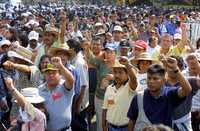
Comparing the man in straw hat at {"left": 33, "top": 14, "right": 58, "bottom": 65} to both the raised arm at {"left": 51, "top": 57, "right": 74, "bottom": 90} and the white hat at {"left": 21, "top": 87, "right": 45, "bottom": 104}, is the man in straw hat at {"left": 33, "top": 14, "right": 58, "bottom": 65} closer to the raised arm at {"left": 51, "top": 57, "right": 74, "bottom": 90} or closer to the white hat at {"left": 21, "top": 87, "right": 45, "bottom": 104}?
the raised arm at {"left": 51, "top": 57, "right": 74, "bottom": 90}

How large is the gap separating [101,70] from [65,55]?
1.53m

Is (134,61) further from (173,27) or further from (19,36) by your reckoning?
(173,27)

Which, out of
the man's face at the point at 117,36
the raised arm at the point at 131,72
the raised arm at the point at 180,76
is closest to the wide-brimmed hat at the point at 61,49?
the raised arm at the point at 131,72

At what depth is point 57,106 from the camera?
581 cm

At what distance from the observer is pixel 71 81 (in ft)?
18.9

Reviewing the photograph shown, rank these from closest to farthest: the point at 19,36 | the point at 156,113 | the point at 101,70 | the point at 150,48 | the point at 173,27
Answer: the point at 156,113 → the point at 101,70 → the point at 150,48 → the point at 19,36 → the point at 173,27

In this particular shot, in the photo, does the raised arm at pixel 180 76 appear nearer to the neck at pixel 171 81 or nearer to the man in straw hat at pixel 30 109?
the neck at pixel 171 81

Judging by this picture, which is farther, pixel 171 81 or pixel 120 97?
pixel 120 97

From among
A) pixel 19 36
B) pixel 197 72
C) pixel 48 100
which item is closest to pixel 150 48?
pixel 19 36

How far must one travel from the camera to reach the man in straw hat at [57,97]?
5793mm

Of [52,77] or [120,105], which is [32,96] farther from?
[120,105]

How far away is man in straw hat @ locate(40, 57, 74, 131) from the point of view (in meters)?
5.79

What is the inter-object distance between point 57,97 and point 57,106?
95 mm

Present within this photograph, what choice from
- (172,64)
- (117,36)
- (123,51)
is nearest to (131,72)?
(172,64)
